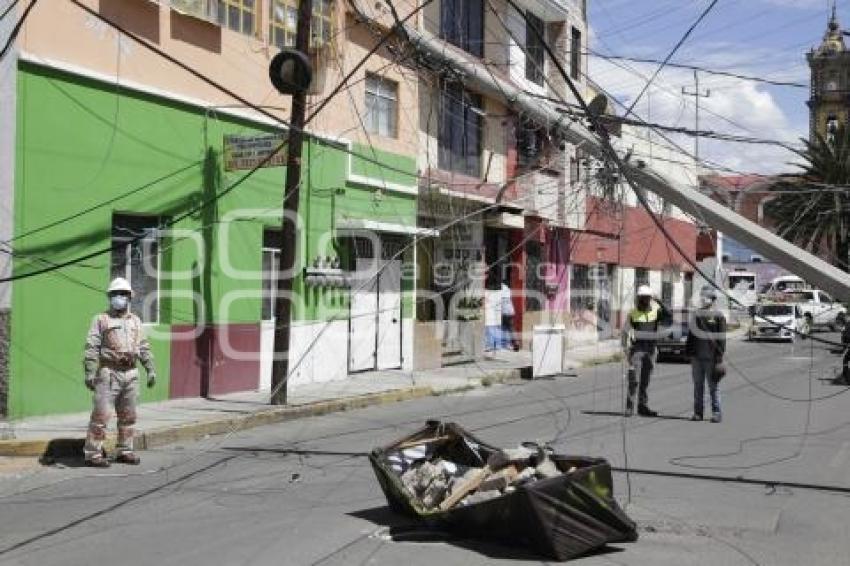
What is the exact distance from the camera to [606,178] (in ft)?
40.4

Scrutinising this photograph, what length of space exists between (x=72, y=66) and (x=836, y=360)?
22249mm

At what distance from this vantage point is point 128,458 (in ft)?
33.3

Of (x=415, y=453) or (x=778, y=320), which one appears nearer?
(x=415, y=453)

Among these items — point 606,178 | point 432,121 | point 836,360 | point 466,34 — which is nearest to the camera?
point 606,178

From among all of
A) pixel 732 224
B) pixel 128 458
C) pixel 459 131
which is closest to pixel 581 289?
pixel 459 131

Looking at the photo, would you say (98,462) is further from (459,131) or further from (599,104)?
(459,131)

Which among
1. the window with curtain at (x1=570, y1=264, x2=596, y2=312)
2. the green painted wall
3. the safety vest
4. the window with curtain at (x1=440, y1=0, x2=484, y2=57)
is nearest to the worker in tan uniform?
the green painted wall

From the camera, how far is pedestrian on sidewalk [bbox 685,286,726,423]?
1357 centimetres

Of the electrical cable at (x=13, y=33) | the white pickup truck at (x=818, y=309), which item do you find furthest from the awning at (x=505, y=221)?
the white pickup truck at (x=818, y=309)

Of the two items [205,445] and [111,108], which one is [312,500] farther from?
[111,108]

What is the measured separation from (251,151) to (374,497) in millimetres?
7427

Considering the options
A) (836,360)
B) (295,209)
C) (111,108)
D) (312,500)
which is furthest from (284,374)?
(836,360)

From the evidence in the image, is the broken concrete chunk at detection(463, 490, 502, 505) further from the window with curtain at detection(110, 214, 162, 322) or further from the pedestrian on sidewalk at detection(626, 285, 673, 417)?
the window with curtain at detection(110, 214, 162, 322)

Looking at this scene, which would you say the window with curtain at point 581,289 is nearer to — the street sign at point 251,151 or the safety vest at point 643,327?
the safety vest at point 643,327
